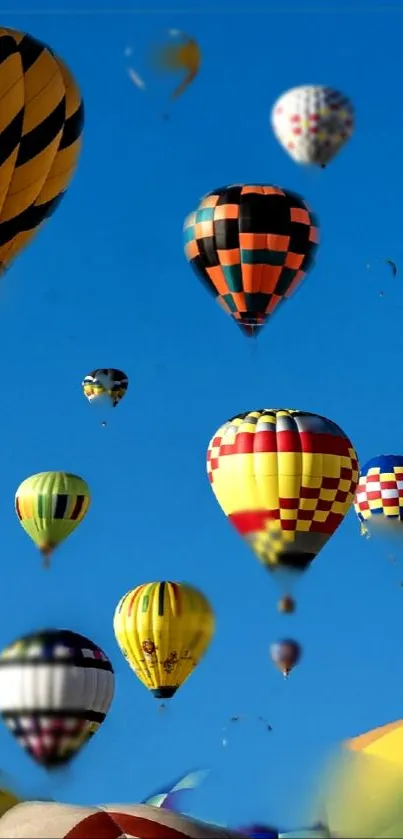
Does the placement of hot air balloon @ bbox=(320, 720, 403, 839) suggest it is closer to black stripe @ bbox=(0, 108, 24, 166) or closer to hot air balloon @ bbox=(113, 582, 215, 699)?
black stripe @ bbox=(0, 108, 24, 166)

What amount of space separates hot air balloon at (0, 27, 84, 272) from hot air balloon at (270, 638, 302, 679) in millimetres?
11820

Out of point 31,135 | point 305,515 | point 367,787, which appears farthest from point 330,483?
point 367,787

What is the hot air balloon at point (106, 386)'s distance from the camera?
39188 mm

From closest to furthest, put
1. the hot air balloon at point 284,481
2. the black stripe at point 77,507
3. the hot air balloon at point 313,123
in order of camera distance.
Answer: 1. the hot air balloon at point 284,481
2. the hot air balloon at point 313,123
3. the black stripe at point 77,507

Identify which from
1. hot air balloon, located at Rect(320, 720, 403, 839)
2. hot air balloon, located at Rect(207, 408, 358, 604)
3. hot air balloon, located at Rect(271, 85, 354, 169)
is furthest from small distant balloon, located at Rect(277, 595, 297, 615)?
hot air balloon, located at Rect(320, 720, 403, 839)

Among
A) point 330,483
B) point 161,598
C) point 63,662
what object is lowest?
point 63,662

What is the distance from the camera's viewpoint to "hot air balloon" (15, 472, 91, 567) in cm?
3538

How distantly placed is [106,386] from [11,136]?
55.0 feet

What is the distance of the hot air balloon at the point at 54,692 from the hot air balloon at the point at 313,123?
1018 centimetres

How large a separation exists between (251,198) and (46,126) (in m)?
6.59

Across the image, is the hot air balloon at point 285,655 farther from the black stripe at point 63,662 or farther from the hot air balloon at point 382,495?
the black stripe at point 63,662

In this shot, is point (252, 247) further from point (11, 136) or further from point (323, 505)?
point (11, 136)

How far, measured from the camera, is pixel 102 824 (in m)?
10.7

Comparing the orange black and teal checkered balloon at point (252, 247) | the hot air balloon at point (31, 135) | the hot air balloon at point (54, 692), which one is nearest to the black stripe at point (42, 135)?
the hot air balloon at point (31, 135)
